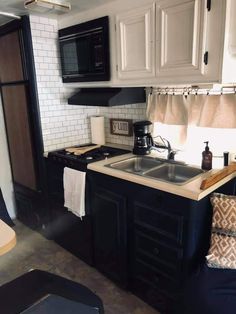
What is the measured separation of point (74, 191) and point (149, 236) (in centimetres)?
81

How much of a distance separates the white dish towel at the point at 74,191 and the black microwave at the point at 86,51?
0.85 metres

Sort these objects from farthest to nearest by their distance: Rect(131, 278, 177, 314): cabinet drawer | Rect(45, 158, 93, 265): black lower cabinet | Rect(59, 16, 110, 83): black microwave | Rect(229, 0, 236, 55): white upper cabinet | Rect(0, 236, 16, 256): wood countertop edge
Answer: Rect(45, 158, 93, 265): black lower cabinet < Rect(59, 16, 110, 83): black microwave < Rect(131, 278, 177, 314): cabinet drawer < Rect(229, 0, 236, 55): white upper cabinet < Rect(0, 236, 16, 256): wood countertop edge

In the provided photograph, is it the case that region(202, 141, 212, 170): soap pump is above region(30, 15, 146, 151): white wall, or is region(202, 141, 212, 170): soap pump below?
below

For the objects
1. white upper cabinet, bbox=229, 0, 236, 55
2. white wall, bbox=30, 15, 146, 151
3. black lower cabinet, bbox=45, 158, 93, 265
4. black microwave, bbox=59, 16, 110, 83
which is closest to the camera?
white upper cabinet, bbox=229, 0, 236, 55

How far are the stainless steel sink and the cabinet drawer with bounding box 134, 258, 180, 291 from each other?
648 mm

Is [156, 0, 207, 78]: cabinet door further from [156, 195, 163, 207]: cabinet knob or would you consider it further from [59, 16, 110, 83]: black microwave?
[156, 195, 163, 207]: cabinet knob

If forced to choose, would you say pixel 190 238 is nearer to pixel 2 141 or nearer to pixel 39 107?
pixel 39 107

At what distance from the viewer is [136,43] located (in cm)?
191

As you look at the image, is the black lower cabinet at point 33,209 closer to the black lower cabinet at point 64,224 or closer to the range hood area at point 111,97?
the black lower cabinet at point 64,224

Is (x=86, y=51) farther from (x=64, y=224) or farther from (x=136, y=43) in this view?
(x=64, y=224)

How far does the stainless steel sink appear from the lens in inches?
78.6

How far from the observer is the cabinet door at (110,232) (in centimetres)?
197

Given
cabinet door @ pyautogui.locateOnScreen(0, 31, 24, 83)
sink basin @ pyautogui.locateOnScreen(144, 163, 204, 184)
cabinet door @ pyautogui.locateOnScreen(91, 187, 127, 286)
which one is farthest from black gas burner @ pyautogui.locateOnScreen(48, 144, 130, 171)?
cabinet door @ pyautogui.locateOnScreen(0, 31, 24, 83)

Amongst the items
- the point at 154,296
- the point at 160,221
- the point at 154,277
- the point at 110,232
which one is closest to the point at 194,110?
the point at 160,221
